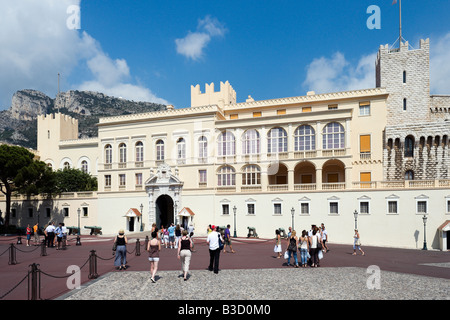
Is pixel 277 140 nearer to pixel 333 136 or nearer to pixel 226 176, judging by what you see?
pixel 333 136

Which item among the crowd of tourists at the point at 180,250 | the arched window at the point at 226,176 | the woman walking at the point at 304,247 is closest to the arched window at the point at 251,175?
the arched window at the point at 226,176

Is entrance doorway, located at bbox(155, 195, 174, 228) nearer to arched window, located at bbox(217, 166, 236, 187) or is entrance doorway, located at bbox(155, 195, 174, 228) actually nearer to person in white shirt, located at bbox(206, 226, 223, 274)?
arched window, located at bbox(217, 166, 236, 187)

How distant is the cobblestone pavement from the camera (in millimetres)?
10789

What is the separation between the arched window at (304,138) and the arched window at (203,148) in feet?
33.5

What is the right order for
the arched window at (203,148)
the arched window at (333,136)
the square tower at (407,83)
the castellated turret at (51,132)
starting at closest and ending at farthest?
the arched window at (333,136) → the square tower at (407,83) → the arched window at (203,148) → the castellated turret at (51,132)

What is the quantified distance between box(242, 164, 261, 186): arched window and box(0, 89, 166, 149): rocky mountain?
104 meters

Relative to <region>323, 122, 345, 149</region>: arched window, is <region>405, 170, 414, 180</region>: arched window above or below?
below

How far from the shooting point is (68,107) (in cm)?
14362

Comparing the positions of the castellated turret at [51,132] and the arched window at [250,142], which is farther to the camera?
the castellated turret at [51,132]

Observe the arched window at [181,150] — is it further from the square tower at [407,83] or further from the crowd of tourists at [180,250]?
the crowd of tourists at [180,250]

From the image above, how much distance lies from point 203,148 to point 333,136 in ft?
47.7

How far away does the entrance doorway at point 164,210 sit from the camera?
3997 cm

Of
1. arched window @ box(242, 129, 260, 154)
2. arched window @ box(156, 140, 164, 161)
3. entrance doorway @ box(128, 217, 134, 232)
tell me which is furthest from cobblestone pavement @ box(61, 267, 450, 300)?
arched window @ box(156, 140, 164, 161)

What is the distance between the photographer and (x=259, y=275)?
14.0 m
